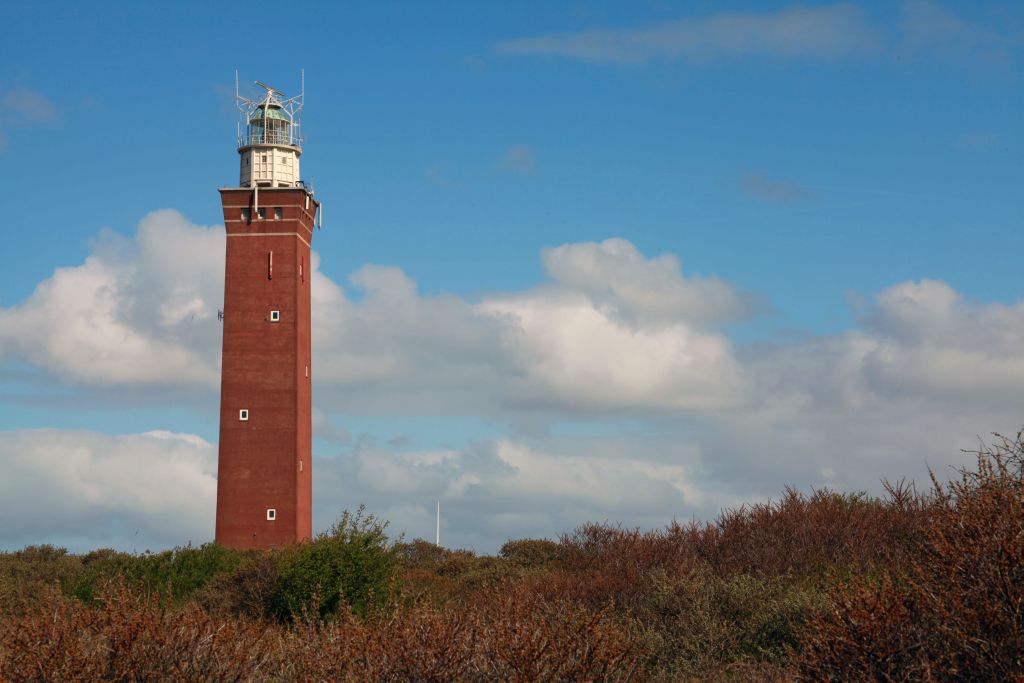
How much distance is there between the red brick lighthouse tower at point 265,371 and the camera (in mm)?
45719

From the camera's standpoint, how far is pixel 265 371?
153ft

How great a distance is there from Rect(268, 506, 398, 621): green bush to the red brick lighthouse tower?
51.1ft

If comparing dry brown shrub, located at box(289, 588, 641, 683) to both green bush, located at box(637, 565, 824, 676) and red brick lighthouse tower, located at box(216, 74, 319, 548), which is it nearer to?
green bush, located at box(637, 565, 824, 676)

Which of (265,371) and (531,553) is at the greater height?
(265,371)

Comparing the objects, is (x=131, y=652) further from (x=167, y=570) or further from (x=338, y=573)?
(x=167, y=570)

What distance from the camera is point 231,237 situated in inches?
1921

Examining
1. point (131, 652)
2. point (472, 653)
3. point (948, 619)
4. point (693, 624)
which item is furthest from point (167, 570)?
point (948, 619)

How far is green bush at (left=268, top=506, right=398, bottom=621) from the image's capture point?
27.7 metres

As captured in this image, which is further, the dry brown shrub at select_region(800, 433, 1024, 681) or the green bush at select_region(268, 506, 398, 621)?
the green bush at select_region(268, 506, 398, 621)

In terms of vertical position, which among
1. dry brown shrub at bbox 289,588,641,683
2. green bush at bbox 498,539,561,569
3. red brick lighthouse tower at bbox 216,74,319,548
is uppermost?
red brick lighthouse tower at bbox 216,74,319,548

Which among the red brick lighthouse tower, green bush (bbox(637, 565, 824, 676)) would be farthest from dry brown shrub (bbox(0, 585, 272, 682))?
the red brick lighthouse tower

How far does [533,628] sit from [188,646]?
4349 mm

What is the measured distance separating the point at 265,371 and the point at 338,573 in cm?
2004

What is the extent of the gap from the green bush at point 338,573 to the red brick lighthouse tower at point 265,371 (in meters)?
15.6
